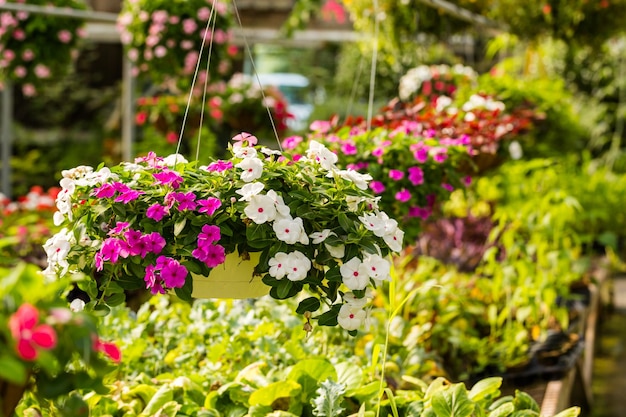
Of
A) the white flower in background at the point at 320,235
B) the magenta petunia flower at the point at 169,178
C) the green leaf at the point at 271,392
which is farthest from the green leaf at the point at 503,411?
the magenta petunia flower at the point at 169,178

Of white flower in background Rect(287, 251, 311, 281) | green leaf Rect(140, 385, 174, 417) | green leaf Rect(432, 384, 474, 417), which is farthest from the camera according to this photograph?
green leaf Rect(140, 385, 174, 417)

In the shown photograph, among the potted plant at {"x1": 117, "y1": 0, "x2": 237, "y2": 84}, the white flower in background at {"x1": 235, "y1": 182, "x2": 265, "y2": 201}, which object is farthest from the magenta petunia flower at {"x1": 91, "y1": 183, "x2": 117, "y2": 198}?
the potted plant at {"x1": 117, "y1": 0, "x2": 237, "y2": 84}

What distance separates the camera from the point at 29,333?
2.95ft

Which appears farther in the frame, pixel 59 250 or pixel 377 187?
pixel 377 187

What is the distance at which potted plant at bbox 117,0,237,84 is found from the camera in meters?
4.62

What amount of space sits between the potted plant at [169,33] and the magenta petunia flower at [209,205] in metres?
3.14

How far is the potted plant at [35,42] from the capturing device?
4.94 m

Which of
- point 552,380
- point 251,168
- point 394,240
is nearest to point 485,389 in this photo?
point 394,240

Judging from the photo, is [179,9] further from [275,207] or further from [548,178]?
[275,207]

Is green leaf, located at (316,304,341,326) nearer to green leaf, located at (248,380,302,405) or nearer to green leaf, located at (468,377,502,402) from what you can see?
green leaf, located at (248,380,302,405)

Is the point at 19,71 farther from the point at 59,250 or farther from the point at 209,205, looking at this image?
the point at 209,205

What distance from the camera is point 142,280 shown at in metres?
1.58

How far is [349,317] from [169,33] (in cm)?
337

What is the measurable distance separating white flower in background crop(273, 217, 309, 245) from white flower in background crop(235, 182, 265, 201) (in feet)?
0.21
